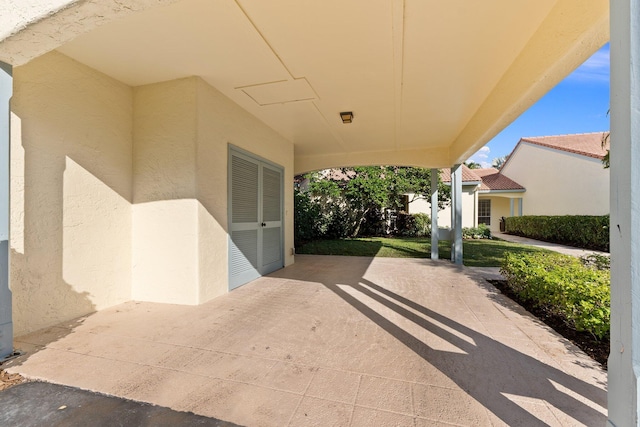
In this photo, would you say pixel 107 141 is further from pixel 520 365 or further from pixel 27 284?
pixel 520 365

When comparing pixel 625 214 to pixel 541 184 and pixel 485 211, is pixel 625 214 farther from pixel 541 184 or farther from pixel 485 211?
pixel 485 211

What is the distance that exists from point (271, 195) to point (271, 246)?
1.07m

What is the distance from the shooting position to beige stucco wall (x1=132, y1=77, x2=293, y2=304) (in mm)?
3471

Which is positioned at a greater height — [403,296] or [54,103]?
[54,103]

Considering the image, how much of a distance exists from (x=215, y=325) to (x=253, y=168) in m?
2.84

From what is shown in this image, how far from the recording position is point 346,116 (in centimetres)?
466

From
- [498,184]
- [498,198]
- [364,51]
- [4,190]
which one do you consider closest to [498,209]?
[498,198]

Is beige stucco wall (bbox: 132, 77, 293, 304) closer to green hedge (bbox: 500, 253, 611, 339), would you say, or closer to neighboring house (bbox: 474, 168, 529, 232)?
green hedge (bbox: 500, 253, 611, 339)

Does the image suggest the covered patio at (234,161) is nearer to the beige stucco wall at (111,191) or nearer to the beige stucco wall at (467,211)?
the beige stucco wall at (111,191)

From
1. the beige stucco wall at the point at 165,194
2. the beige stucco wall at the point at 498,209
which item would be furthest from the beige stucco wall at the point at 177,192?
the beige stucco wall at the point at 498,209

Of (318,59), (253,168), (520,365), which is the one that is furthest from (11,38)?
(520,365)

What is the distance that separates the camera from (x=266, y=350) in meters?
2.42

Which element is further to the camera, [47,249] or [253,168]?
[253,168]

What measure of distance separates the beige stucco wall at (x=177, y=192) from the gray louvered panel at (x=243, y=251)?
1.47ft
